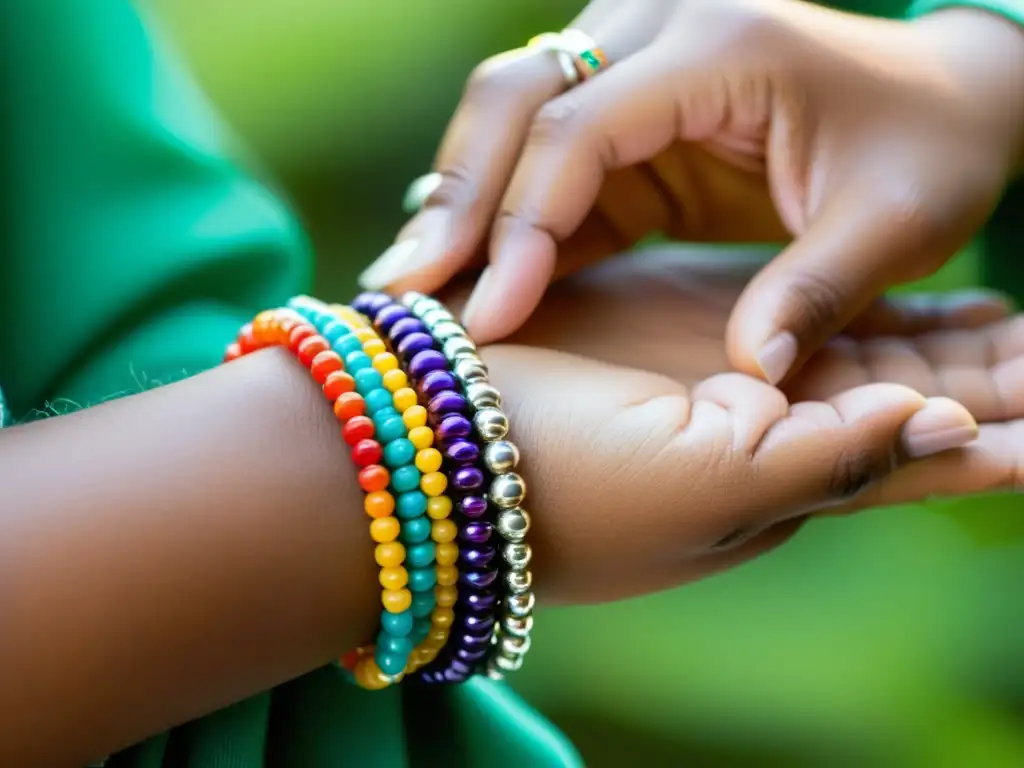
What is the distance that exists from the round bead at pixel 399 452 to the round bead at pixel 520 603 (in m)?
0.09

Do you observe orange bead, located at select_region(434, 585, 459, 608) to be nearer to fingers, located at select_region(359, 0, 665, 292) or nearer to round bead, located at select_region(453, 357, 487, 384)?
round bead, located at select_region(453, 357, 487, 384)

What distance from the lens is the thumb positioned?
589mm

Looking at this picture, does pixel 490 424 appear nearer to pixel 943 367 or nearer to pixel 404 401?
pixel 404 401

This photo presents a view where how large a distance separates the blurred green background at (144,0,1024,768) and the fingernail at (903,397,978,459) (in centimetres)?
44

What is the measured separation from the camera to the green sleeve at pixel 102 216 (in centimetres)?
62

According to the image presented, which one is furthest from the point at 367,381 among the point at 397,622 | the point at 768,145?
the point at 768,145

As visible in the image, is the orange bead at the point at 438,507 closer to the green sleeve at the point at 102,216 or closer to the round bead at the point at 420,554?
the round bead at the point at 420,554

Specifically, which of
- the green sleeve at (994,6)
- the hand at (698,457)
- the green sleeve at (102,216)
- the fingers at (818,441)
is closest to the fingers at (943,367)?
the hand at (698,457)

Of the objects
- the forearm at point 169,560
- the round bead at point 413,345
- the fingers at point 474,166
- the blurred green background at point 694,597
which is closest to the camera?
the forearm at point 169,560

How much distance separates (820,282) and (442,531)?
277mm

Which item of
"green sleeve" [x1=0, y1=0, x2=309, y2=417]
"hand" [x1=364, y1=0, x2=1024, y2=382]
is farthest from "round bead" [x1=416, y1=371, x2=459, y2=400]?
"green sleeve" [x1=0, y1=0, x2=309, y2=417]

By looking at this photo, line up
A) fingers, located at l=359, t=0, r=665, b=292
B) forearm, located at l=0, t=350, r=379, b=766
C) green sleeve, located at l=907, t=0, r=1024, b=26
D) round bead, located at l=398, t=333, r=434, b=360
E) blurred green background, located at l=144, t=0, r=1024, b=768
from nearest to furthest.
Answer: forearm, located at l=0, t=350, r=379, b=766
round bead, located at l=398, t=333, r=434, b=360
fingers, located at l=359, t=0, r=665, b=292
green sleeve, located at l=907, t=0, r=1024, b=26
blurred green background, located at l=144, t=0, r=1024, b=768

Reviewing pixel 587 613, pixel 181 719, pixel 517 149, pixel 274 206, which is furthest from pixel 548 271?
pixel 587 613

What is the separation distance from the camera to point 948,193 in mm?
653
